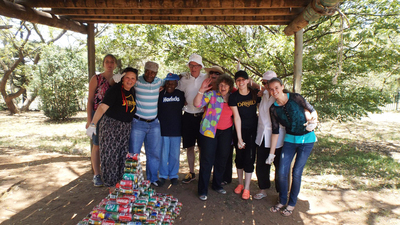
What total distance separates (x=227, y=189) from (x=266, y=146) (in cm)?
111

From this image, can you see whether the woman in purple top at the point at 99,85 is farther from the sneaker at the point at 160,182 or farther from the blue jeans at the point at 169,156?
the sneaker at the point at 160,182

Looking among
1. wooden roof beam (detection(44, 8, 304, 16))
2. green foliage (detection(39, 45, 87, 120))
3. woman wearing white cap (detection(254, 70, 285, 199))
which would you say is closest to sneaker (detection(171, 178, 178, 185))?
woman wearing white cap (detection(254, 70, 285, 199))

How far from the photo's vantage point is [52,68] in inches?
486

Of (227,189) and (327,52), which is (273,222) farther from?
(327,52)

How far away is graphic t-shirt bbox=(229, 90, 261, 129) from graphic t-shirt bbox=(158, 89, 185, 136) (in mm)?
877

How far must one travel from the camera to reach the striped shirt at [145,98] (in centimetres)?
353

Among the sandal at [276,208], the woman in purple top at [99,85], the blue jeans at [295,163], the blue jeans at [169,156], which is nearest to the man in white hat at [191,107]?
the blue jeans at [169,156]

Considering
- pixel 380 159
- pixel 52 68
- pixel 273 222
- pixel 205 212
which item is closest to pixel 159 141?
pixel 205 212

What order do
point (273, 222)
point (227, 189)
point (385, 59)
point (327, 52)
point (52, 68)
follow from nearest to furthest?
1. point (273, 222)
2. point (227, 189)
3. point (385, 59)
4. point (327, 52)
5. point (52, 68)

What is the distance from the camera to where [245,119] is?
11.4ft

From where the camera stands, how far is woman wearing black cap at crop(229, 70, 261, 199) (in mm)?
3363

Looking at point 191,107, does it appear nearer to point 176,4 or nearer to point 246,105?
point 246,105

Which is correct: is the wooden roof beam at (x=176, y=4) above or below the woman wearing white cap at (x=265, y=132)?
above

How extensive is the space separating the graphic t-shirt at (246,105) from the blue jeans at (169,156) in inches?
44.5
